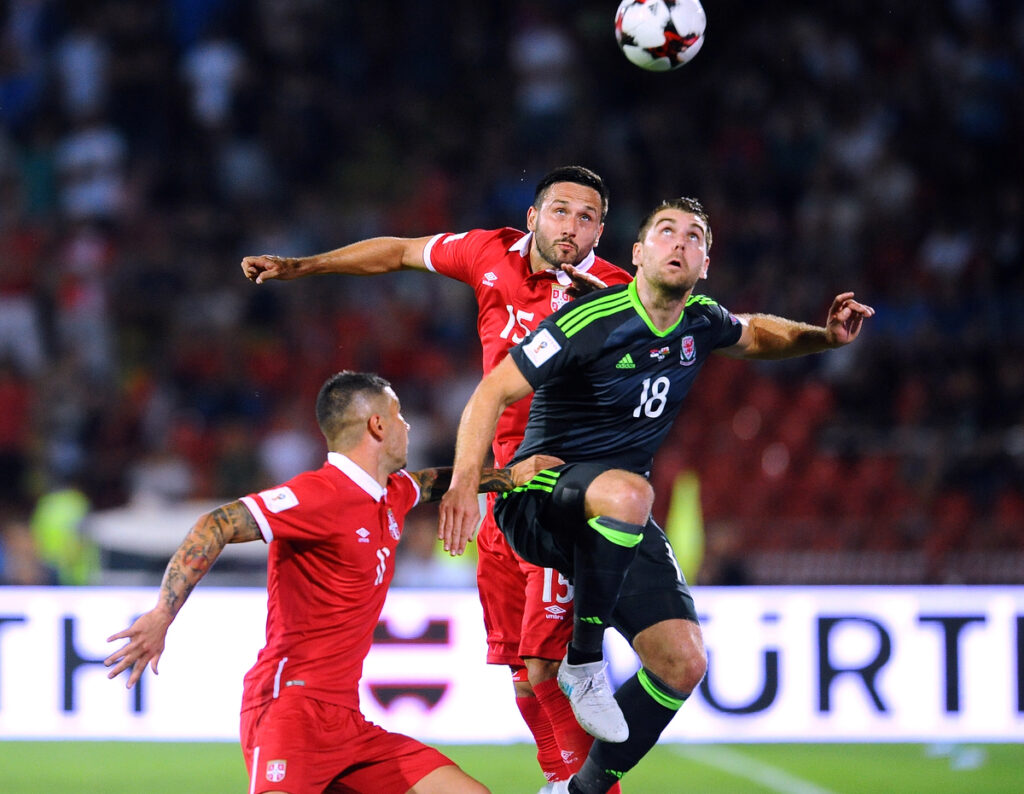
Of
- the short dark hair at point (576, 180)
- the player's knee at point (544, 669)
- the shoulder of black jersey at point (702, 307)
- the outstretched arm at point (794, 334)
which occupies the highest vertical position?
the short dark hair at point (576, 180)

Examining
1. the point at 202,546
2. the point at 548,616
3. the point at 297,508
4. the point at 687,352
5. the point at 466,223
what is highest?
the point at 466,223

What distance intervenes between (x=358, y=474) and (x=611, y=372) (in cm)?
93

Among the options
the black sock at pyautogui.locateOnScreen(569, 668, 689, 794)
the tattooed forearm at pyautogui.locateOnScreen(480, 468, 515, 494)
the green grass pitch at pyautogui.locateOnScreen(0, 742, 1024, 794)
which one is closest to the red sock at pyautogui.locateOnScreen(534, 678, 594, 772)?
the black sock at pyautogui.locateOnScreen(569, 668, 689, 794)

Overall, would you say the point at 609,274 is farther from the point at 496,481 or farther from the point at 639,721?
the point at 639,721

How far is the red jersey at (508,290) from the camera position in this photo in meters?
5.66

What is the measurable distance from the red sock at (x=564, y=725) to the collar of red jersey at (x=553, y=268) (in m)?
1.52

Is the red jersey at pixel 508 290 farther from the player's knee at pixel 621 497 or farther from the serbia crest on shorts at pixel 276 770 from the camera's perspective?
the serbia crest on shorts at pixel 276 770

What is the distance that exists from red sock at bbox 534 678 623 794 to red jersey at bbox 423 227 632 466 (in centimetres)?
90

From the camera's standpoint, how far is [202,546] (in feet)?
14.7

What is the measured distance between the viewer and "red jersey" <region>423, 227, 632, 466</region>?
5660mm

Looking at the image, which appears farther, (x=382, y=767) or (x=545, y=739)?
(x=545, y=739)

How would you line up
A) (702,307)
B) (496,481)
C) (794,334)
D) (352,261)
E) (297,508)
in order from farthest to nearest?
(352,261)
(794,334)
(702,307)
(496,481)
(297,508)

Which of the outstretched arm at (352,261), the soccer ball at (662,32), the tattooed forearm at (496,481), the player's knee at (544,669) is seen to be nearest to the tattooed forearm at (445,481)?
the tattooed forearm at (496,481)

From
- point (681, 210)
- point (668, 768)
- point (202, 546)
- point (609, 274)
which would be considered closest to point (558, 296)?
point (609, 274)
